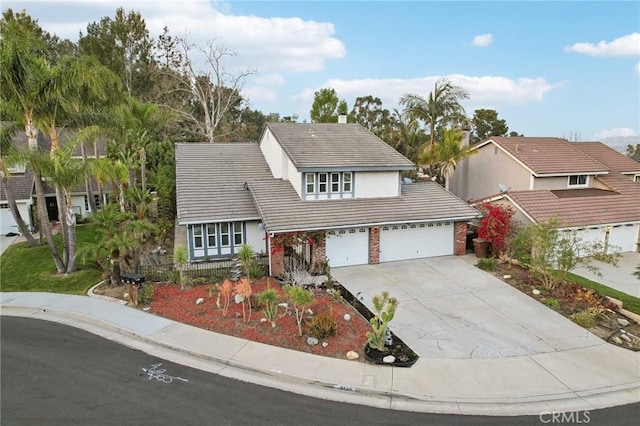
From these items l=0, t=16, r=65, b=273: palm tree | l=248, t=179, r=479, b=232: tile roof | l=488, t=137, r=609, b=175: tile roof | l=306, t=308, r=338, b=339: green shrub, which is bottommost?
l=306, t=308, r=338, b=339: green shrub

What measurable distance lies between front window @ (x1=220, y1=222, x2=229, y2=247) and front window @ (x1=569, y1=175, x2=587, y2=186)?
2198 cm

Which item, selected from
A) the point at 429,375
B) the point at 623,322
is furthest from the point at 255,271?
the point at 623,322

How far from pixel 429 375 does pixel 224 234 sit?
41.1 feet

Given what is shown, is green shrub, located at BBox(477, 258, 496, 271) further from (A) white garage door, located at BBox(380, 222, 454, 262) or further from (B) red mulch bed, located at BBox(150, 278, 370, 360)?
(B) red mulch bed, located at BBox(150, 278, 370, 360)

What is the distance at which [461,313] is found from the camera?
14531mm

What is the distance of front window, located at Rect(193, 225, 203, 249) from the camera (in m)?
19.7

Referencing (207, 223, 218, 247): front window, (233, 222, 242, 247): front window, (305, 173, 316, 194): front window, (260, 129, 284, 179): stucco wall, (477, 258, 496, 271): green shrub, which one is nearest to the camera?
(477, 258, 496, 271): green shrub

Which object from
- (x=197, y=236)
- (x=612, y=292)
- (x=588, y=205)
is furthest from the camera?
(x=588, y=205)

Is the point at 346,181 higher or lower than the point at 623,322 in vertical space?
higher

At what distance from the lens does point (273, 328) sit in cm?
1311

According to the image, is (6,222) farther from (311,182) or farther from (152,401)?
(152,401)

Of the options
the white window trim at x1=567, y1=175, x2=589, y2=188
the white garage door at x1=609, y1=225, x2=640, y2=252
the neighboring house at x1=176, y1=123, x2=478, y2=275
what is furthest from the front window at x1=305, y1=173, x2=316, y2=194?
the white window trim at x1=567, y1=175, x2=589, y2=188

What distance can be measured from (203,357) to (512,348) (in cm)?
914

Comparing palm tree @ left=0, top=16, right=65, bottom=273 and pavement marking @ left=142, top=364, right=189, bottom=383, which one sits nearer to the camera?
pavement marking @ left=142, top=364, right=189, bottom=383
